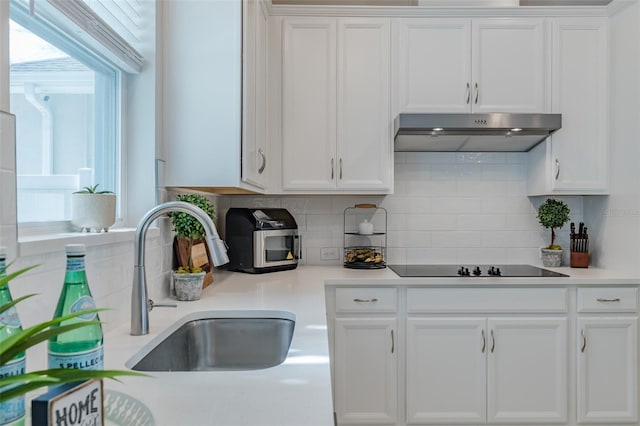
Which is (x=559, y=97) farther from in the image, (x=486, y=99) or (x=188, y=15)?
(x=188, y=15)

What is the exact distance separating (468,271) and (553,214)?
2.44 ft

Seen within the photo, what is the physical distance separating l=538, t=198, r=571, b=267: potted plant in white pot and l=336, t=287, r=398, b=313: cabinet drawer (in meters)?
1.14

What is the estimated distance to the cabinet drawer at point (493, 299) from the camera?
2.36 metres

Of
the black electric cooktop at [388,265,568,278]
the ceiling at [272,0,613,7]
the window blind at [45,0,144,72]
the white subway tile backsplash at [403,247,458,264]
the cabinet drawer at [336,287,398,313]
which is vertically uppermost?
the ceiling at [272,0,613,7]

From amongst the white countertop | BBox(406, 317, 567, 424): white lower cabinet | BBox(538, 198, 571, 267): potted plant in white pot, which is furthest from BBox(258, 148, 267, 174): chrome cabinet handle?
BBox(538, 198, 571, 267): potted plant in white pot

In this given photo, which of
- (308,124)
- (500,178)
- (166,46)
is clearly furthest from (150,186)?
(500,178)

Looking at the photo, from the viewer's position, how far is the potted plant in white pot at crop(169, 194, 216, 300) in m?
1.75

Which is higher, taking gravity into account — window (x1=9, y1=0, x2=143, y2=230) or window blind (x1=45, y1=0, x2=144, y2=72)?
window blind (x1=45, y1=0, x2=144, y2=72)

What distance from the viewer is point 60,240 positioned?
1055 mm

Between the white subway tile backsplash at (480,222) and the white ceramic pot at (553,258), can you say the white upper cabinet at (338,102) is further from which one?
the white ceramic pot at (553,258)

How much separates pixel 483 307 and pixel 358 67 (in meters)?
1.53

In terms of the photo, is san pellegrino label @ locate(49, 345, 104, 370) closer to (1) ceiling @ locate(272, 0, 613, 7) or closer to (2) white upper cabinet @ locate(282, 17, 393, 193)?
(2) white upper cabinet @ locate(282, 17, 393, 193)

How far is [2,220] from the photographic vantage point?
0.90 metres

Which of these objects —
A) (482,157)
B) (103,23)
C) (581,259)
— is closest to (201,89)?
(103,23)
